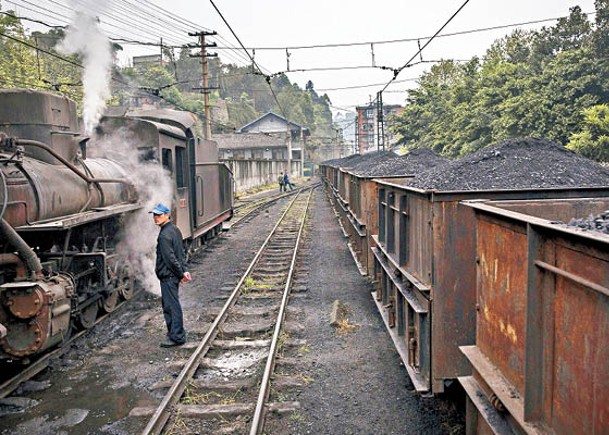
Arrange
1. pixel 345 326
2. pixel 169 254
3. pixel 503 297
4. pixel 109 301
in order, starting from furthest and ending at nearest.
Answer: pixel 109 301 < pixel 345 326 < pixel 169 254 < pixel 503 297

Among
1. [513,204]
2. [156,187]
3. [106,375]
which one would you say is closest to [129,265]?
[156,187]

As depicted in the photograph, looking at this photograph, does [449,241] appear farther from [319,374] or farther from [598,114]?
[598,114]

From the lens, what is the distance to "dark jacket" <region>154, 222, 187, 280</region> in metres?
6.80

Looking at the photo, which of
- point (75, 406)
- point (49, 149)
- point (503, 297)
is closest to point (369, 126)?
point (49, 149)

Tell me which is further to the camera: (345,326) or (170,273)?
(345,326)

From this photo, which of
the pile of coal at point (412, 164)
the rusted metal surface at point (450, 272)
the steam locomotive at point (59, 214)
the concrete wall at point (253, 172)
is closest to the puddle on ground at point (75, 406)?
the steam locomotive at point (59, 214)

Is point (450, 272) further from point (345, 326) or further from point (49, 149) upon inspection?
point (49, 149)

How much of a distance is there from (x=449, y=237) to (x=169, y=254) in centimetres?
392

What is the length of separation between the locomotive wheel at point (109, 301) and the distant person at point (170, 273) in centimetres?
135

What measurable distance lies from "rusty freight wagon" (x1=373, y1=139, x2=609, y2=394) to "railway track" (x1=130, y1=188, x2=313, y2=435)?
1.42 m

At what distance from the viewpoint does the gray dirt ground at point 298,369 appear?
4660 millimetres

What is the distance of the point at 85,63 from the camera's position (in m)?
9.55

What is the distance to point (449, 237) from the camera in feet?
13.5

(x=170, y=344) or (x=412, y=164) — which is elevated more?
(x=412, y=164)
